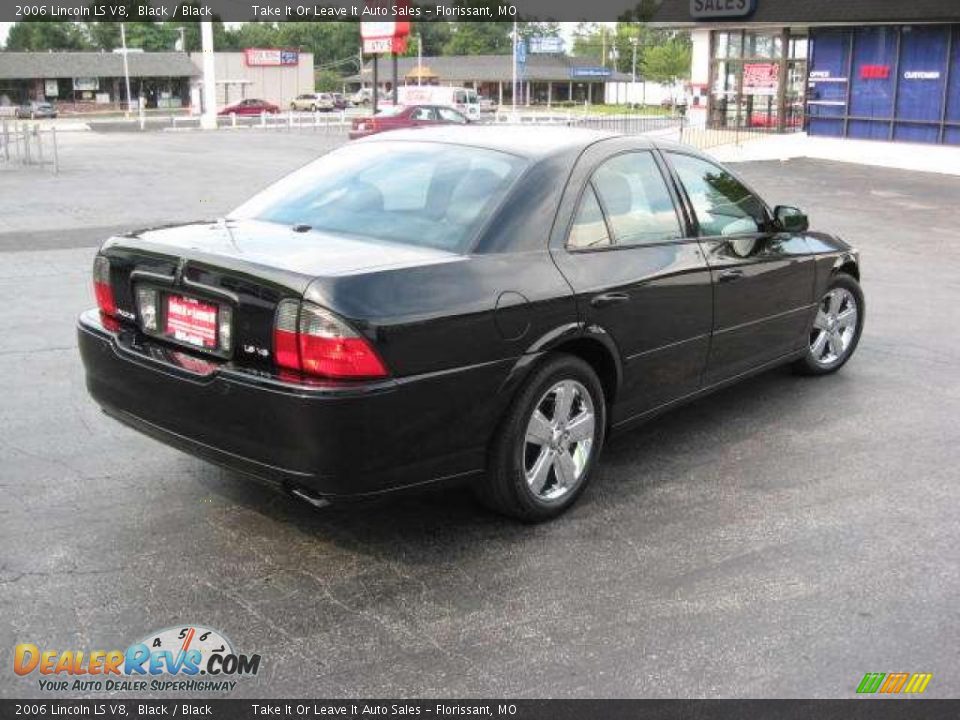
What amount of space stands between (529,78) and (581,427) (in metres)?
95.0

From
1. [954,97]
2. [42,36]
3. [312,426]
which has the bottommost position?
[312,426]

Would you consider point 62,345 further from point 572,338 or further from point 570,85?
point 570,85

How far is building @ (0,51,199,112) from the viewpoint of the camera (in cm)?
8244

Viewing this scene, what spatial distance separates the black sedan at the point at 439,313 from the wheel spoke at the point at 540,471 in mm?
12

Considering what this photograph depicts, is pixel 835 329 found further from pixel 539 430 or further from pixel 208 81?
pixel 208 81

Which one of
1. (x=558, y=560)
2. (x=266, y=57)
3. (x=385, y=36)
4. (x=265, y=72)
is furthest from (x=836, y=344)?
(x=265, y=72)

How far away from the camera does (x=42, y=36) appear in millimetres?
105500

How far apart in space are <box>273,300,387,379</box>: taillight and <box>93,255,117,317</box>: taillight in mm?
1120

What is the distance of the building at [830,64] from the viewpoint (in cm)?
2470

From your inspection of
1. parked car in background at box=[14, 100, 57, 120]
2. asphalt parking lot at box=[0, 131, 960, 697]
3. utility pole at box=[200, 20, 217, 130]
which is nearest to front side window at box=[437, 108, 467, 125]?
utility pole at box=[200, 20, 217, 130]

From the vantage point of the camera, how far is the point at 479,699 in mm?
3201

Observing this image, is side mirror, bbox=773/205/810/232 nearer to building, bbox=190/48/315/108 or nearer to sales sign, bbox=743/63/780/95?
sales sign, bbox=743/63/780/95

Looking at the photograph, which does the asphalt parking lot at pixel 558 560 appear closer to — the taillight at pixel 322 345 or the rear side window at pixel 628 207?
the taillight at pixel 322 345

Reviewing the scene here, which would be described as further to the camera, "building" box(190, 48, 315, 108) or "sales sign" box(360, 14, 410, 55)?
Result: "building" box(190, 48, 315, 108)
